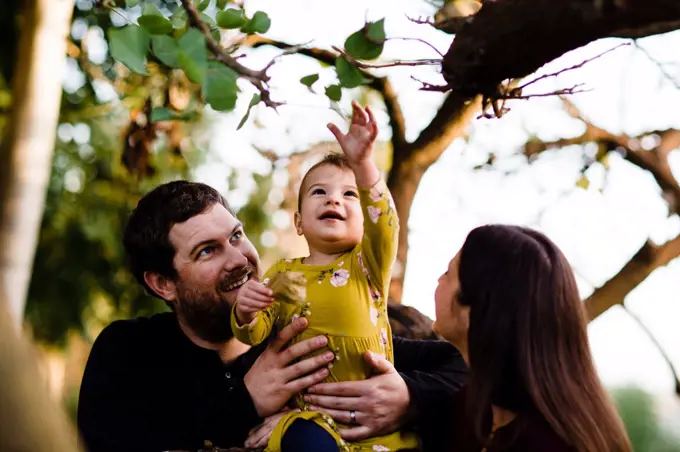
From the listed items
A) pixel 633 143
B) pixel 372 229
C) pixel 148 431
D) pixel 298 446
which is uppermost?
pixel 633 143

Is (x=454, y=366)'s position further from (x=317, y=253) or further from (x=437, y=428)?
(x=317, y=253)

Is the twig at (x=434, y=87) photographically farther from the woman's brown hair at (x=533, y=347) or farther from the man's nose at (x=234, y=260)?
the man's nose at (x=234, y=260)

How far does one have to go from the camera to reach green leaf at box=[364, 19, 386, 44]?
73.5 inches

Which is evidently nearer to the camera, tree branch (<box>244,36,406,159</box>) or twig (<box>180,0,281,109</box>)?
twig (<box>180,0,281,109</box>)

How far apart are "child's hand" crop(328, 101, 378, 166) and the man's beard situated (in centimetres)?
80

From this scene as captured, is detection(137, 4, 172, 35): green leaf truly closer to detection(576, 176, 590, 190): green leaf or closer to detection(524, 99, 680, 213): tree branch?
detection(524, 99, 680, 213): tree branch

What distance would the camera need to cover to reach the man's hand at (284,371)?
2363mm

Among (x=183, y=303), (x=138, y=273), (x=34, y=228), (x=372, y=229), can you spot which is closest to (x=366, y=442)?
(x=372, y=229)

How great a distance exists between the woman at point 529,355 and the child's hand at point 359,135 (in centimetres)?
38

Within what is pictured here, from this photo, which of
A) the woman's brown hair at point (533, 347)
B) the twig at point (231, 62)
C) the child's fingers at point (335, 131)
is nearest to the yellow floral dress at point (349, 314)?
the child's fingers at point (335, 131)

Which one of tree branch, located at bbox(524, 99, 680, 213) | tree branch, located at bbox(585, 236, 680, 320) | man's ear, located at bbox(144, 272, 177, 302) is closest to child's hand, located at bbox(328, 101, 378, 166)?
man's ear, located at bbox(144, 272, 177, 302)

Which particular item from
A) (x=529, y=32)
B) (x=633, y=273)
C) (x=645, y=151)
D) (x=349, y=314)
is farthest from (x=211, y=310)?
(x=645, y=151)

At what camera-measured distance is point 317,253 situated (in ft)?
8.13

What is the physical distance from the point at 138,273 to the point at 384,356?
3.57 feet
